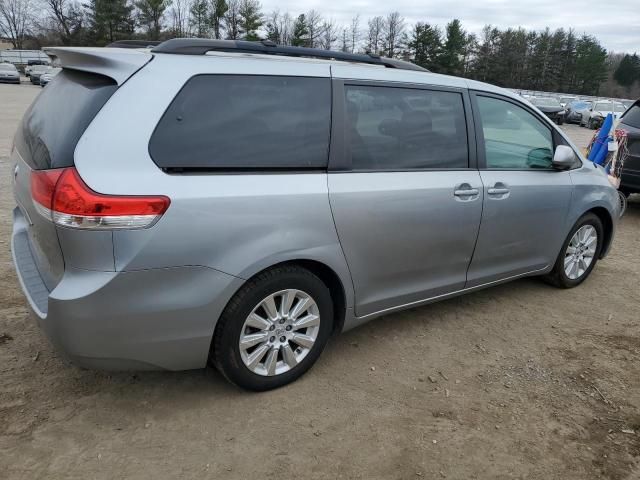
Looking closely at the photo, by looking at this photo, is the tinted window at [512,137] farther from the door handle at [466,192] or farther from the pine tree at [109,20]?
the pine tree at [109,20]

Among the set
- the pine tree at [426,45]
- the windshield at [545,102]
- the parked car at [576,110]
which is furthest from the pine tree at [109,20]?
the parked car at [576,110]

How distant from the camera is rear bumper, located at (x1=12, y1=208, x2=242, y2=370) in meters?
2.30

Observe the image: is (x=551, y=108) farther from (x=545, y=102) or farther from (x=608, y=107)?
(x=608, y=107)

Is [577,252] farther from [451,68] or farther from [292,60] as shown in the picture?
[451,68]

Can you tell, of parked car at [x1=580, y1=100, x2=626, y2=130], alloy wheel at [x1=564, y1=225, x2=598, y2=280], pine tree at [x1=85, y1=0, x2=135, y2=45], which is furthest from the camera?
pine tree at [x1=85, y1=0, x2=135, y2=45]

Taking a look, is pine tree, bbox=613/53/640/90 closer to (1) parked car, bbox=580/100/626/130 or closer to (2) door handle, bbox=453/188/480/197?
(1) parked car, bbox=580/100/626/130

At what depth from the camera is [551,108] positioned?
29.9 metres

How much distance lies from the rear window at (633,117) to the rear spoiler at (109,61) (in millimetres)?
7523

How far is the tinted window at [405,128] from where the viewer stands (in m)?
3.06

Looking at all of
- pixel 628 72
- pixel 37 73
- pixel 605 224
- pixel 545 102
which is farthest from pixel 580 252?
pixel 628 72

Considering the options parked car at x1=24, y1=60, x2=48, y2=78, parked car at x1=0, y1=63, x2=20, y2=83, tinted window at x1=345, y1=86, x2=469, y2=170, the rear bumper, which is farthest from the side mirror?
parked car at x1=24, y1=60, x2=48, y2=78

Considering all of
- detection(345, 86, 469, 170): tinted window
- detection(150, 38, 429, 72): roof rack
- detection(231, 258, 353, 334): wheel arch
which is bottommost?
detection(231, 258, 353, 334): wheel arch

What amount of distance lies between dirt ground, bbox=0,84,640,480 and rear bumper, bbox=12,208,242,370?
1.21ft

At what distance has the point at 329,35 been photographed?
2891 inches
